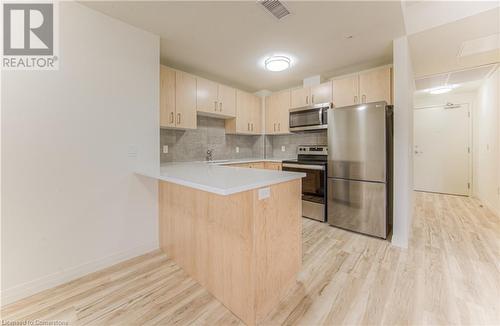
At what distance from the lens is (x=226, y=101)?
3521 millimetres

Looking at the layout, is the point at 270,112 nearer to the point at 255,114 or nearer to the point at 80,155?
the point at 255,114

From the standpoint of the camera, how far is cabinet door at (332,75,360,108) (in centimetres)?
305

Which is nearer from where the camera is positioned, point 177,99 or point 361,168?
point 361,168

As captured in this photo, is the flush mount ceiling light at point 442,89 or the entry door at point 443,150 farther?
the entry door at point 443,150

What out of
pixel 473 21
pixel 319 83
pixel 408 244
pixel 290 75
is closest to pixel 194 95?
pixel 290 75

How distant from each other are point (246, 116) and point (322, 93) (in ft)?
4.66

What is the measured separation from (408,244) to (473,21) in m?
2.39

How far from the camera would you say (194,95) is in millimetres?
3033

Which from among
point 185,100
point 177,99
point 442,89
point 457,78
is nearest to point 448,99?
point 442,89

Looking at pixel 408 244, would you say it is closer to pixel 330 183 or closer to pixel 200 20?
pixel 330 183

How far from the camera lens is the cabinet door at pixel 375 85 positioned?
9.08ft

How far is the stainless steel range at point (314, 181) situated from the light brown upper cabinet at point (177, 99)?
178cm

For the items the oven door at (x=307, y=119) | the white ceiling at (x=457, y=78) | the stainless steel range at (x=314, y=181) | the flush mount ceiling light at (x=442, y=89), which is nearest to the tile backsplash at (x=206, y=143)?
the oven door at (x=307, y=119)

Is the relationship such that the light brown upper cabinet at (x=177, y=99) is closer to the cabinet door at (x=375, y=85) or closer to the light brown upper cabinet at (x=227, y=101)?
the light brown upper cabinet at (x=227, y=101)
